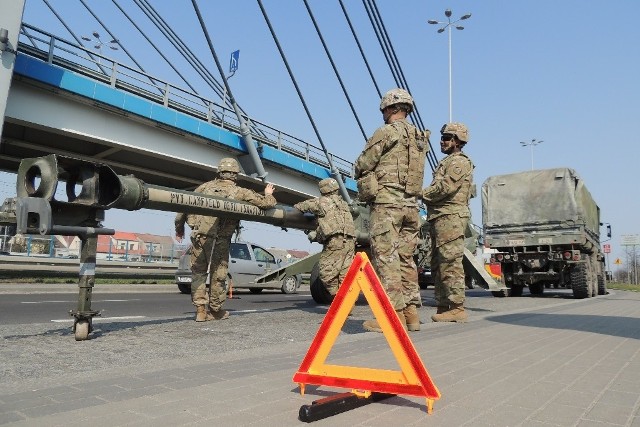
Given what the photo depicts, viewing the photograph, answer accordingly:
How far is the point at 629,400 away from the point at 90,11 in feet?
89.6

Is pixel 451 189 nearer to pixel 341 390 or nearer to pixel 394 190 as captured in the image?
pixel 394 190

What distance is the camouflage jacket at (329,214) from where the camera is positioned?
762 cm

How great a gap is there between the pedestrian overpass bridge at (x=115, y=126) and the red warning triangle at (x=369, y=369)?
559 inches

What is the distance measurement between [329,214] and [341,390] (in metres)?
4.93

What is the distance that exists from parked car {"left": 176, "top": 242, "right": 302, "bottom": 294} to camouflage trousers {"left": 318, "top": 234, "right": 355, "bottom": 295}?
668 centimetres

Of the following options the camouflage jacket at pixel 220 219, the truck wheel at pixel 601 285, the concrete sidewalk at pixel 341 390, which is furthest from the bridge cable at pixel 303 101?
the concrete sidewalk at pixel 341 390

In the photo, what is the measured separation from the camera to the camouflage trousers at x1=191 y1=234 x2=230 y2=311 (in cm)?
646

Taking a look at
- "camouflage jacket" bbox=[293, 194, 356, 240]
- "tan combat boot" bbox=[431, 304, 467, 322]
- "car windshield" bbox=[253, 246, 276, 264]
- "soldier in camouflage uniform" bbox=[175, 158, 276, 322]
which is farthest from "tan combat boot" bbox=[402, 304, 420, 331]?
"car windshield" bbox=[253, 246, 276, 264]

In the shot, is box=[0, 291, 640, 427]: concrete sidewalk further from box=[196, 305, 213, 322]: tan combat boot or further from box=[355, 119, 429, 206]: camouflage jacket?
box=[196, 305, 213, 322]: tan combat boot

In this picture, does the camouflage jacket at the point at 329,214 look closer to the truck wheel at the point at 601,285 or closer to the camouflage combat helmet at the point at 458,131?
the camouflage combat helmet at the point at 458,131

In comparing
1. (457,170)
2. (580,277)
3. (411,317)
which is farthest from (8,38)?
(580,277)

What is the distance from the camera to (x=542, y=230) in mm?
14578

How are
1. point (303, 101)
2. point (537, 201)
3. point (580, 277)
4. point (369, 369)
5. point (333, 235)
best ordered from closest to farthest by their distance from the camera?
point (369, 369), point (333, 235), point (580, 277), point (537, 201), point (303, 101)

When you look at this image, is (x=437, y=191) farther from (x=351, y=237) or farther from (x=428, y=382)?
(x=428, y=382)
